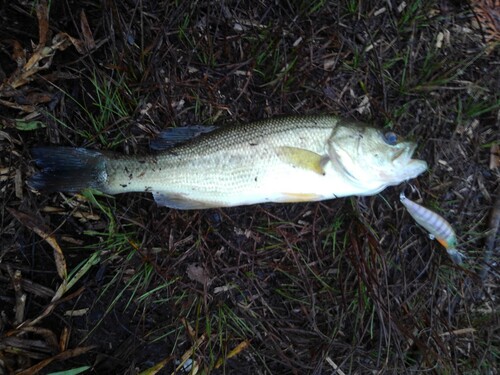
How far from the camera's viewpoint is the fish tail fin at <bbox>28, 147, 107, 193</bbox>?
2906 millimetres

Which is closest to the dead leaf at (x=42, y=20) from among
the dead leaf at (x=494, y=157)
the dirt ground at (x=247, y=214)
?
the dirt ground at (x=247, y=214)

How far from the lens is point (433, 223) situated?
3.24 m

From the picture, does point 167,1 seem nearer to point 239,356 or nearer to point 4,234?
point 4,234

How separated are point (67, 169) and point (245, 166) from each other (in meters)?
1.36

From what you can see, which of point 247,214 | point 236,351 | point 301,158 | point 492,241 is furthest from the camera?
point 492,241

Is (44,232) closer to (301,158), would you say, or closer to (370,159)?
(301,158)

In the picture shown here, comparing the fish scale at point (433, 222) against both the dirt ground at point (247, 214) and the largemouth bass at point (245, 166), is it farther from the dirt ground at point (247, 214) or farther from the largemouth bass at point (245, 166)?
the largemouth bass at point (245, 166)

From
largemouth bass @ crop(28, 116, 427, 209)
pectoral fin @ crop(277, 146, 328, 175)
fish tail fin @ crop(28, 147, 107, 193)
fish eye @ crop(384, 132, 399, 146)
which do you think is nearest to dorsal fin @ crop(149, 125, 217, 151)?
largemouth bass @ crop(28, 116, 427, 209)

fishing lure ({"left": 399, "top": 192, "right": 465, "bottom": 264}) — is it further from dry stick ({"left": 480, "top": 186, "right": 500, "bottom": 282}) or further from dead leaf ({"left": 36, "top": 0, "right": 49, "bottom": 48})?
dead leaf ({"left": 36, "top": 0, "right": 49, "bottom": 48})

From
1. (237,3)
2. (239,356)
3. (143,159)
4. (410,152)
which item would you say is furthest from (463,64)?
(239,356)

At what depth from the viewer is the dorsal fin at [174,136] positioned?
3047mm

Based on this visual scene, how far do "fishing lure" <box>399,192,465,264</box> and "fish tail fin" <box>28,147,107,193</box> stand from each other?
250cm

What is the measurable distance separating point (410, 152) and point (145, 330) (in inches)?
101

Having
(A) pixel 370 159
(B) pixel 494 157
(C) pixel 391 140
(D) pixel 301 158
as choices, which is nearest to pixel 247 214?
(D) pixel 301 158
